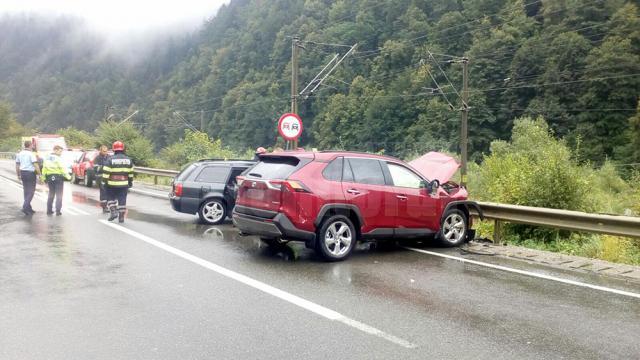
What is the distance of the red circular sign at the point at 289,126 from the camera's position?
690 inches

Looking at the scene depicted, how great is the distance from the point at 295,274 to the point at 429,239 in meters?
3.55

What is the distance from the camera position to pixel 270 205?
856cm

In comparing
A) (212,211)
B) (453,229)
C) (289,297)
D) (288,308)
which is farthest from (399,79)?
(288,308)

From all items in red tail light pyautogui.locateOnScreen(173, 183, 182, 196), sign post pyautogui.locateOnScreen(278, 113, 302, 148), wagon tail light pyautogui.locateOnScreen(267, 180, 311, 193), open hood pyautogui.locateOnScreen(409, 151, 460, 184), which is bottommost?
red tail light pyautogui.locateOnScreen(173, 183, 182, 196)

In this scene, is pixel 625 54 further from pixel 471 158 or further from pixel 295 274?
pixel 295 274

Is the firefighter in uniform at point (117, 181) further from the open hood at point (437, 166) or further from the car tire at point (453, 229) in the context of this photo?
the car tire at point (453, 229)

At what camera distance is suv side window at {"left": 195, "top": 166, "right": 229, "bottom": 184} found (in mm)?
13297

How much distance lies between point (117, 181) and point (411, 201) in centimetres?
675

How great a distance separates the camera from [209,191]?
13070mm

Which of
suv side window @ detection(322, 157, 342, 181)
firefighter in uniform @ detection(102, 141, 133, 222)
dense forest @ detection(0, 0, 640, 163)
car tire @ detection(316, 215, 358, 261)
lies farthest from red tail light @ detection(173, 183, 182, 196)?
dense forest @ detection(0, 0, 640, 163)

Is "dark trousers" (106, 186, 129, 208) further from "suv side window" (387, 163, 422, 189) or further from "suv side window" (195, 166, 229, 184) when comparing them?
"suv side window" (387, 163, 422, 189)

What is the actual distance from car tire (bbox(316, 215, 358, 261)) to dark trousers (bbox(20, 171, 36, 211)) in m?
8.74

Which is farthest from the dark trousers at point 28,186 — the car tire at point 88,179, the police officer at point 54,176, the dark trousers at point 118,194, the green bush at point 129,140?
the green bush at point 129,140

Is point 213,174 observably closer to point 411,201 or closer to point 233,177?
point 233,177
